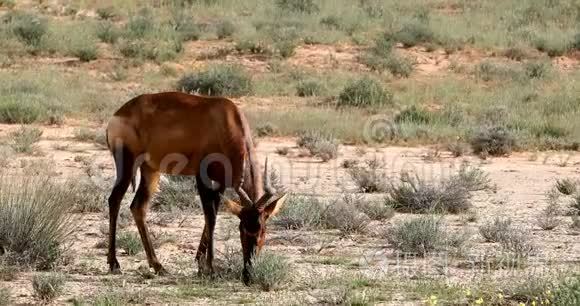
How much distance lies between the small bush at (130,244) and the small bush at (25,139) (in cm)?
715

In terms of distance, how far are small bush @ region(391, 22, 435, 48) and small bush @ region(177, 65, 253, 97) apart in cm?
808

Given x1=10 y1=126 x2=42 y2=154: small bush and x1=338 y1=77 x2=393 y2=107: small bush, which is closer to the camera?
x1=10 y1=126 x2=42 y2=154: small bush

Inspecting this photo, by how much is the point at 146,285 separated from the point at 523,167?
10.0 meters

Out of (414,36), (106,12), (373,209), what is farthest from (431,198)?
(106,12)

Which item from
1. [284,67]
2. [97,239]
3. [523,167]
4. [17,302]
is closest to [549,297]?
[17,302]

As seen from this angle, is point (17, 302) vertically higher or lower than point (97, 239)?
higher

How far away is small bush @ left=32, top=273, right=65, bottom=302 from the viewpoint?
9.20m

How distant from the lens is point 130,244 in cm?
1141

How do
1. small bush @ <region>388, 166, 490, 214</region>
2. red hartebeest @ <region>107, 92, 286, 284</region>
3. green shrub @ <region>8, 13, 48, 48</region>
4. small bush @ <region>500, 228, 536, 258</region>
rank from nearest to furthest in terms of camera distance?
red hartebeest @ <region>107, 92, 286, 284</region>, small bush @ <region>500, 228, 536, 258</region>, small bush @ <region>388, 166, 490, 214</region>, green shrub @ <region>8, 13, 48, 48</region>

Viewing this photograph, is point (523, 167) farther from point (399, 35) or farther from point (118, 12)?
point (118, 12)

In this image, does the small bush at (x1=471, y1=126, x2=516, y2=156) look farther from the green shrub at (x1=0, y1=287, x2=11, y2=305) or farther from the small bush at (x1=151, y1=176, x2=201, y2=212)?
the green shrub at (x1=0, y1=287, x2=11, y2=305)

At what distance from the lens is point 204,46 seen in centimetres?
3209

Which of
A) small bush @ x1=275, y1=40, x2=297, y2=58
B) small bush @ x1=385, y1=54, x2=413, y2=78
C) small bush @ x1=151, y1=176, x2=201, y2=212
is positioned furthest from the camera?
small bush @ x1=275, y1=40, x2=297, y2=58

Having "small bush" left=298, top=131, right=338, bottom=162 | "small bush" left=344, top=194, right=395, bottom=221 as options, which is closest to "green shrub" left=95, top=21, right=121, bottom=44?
"small bush" left=298, top=131, right=338, bottom=162
